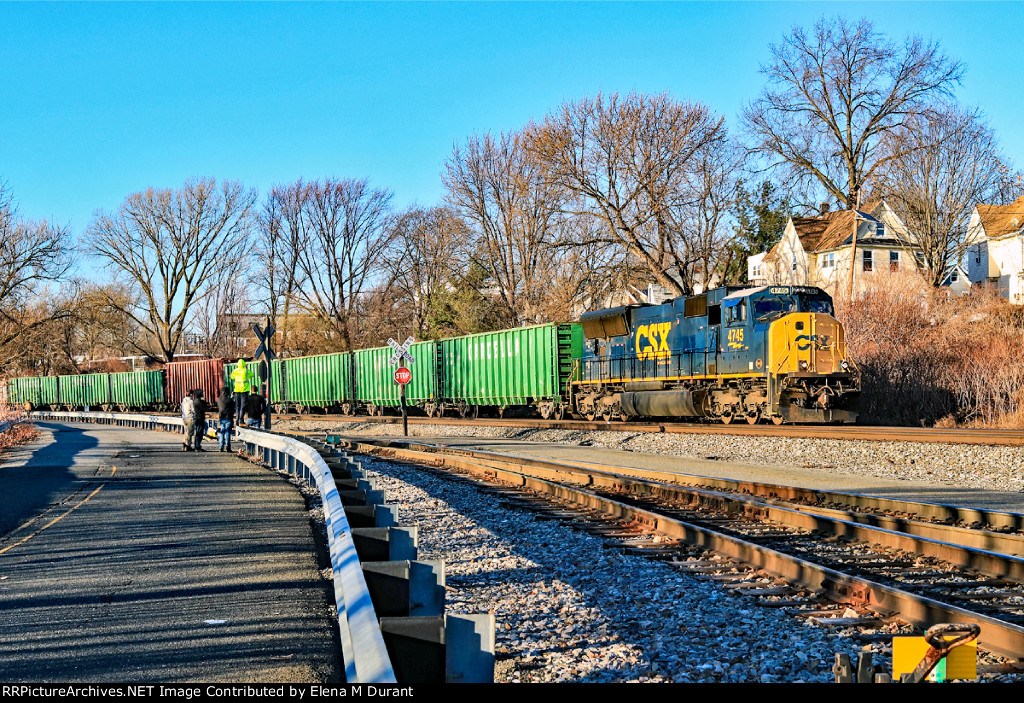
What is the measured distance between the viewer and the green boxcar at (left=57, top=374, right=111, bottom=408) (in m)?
60.7

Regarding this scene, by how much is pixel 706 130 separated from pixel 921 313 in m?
17.1

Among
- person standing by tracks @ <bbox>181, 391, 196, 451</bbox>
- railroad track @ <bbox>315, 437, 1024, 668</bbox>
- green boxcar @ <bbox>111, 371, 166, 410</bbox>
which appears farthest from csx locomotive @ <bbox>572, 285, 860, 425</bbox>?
green boxcar @ <bbox>111, 371, 166, 410</bbox>

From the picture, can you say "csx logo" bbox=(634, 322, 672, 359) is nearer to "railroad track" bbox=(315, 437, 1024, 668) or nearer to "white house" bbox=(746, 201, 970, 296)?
"railroad track" bbox=(315, 437, 1024, 668)

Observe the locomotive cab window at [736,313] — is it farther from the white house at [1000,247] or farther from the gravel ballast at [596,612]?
the white house at [1000,247]

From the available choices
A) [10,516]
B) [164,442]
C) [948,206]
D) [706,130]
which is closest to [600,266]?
[706,130]

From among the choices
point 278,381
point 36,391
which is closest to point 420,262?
point 278,381

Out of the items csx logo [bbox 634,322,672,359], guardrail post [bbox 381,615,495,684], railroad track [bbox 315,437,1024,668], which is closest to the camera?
guardrail post [bbox 381,615,495,684]

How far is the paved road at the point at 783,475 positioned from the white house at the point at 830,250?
34.0 meters

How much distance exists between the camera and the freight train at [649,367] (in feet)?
67.8

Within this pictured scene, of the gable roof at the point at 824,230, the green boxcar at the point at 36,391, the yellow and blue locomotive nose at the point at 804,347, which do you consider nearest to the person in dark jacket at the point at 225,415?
the yellow and blue locomotive nose at the point at 804,347

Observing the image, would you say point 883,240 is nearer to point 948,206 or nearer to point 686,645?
point 948,206

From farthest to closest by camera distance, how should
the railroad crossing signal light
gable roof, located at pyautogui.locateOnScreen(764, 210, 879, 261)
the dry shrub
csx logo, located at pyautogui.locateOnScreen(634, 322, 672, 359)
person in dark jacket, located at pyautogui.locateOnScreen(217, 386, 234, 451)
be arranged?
gable roof, located at pyautogui.locateOnScreen(764, 210, 879, 261) → csx logo, located at pyautogui.locateOnScreen(634, 322, 672, 359) → the dry shrub → person in dark jacket, located at pyautogui.locateOnScreen(217, 386, 234, 451) → the railroad crossing signal light

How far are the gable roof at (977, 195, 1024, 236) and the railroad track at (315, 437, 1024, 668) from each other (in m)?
47.1

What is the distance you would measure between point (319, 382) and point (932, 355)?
95.0ft
